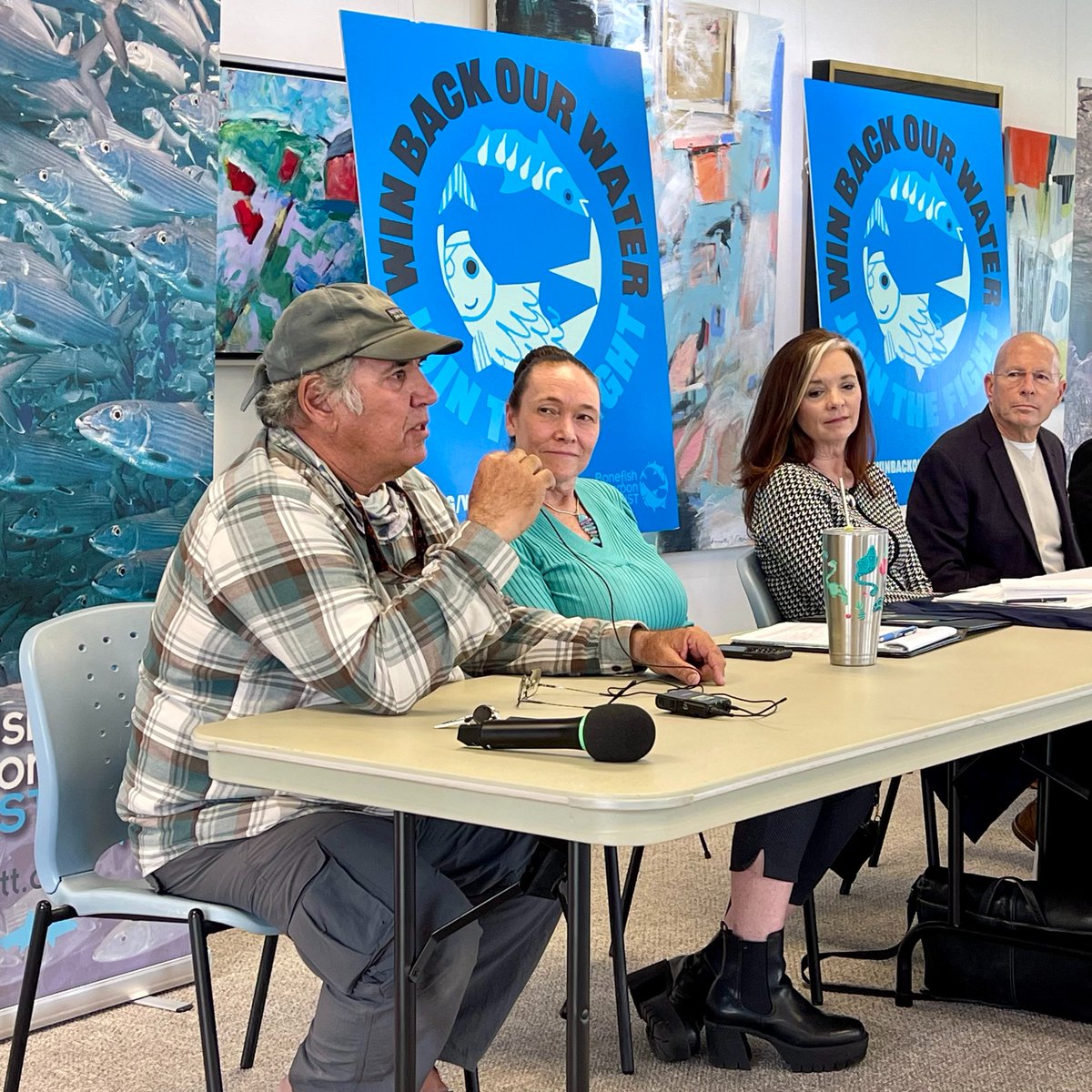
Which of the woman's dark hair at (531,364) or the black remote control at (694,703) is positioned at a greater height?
the woman's dark hair at (531,364)

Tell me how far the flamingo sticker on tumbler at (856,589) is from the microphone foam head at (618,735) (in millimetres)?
729

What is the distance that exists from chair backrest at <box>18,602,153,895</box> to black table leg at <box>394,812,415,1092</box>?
66 centimetres

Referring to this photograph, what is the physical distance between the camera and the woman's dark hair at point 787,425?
3105 mm

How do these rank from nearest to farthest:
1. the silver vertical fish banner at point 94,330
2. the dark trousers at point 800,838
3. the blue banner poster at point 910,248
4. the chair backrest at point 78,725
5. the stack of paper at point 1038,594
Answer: the chair backrest at point 78,725 → the dark trousers at point 800,838 → the silver vertical fish banner at point 94,330 → the stack of paper at point 1038,594 → the blue banner poster at point 910,248

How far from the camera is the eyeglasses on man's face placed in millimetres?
3801

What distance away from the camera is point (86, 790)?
2.12m

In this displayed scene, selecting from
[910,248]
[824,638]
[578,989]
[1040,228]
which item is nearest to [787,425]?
[824,638]

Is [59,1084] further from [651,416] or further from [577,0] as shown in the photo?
[577,0]

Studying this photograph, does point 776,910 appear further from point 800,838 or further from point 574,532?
point 574,532

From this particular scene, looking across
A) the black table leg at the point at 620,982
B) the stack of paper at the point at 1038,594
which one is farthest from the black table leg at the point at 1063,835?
the black table leg at the point at 620,982

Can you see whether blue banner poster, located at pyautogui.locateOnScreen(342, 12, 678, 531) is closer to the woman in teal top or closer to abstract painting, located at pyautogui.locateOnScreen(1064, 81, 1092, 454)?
A: the woman in teal top

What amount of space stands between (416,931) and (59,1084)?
3.54ft

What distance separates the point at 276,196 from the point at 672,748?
2.19m

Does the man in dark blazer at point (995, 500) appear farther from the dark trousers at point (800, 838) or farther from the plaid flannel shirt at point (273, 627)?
the plaid flannel shirt at point (273, 627)
